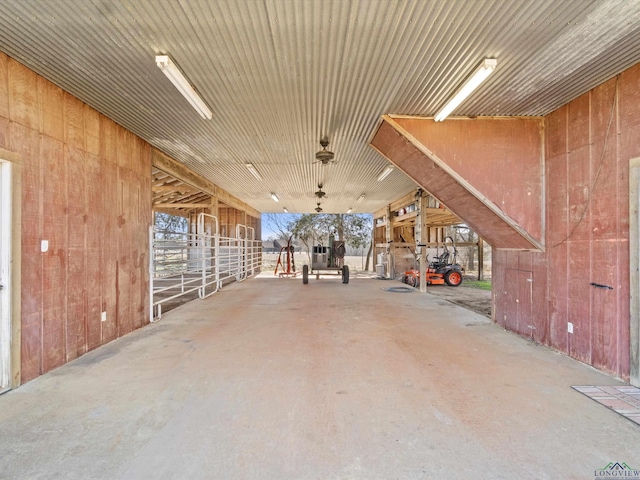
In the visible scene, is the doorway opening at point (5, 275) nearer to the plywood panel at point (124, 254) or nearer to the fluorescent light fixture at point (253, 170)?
the plywood panel at point (124, 254)

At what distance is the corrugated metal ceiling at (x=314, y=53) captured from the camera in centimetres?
213

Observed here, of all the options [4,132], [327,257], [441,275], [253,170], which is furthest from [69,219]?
[441,275]

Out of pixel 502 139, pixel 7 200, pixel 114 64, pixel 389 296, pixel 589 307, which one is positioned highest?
A: pixel 114 64

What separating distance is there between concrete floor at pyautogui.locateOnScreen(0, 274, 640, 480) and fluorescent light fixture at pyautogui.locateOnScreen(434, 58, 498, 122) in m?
2.81

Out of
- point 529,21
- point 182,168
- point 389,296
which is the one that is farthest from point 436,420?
point 182,168

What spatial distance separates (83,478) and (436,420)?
2171 mm

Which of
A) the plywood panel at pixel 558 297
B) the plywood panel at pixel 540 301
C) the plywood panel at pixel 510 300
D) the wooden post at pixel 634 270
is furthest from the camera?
the plywood panel at pixel 510 300

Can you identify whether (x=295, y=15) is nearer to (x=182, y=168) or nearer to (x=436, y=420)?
(x=436, y=420)

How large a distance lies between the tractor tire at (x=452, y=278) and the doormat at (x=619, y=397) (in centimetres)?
713

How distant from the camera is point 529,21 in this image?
7.32ft

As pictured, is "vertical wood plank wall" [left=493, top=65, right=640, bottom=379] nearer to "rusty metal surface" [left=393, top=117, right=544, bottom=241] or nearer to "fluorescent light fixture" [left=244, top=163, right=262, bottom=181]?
"rusty metal surface" [left=393, top=117, right=544, bottom=241]

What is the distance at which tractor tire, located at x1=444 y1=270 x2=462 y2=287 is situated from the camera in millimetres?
9672

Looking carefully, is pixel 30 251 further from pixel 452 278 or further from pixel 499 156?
pixel 452 278

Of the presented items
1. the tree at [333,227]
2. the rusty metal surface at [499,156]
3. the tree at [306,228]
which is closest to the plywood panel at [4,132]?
the rusty metal surface at [499,156]
